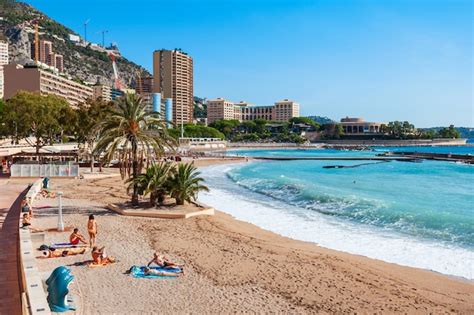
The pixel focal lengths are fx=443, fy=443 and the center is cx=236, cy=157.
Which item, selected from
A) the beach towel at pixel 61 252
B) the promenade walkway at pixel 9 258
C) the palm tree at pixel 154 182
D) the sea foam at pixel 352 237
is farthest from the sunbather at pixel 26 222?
the sea foam at pixel 352 237

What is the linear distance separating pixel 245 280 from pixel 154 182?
11.4 m

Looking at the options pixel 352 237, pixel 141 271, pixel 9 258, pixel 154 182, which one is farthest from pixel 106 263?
pixel 352 237

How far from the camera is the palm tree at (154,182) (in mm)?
22047

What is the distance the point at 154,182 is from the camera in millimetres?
22031

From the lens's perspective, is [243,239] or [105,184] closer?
[243,239]

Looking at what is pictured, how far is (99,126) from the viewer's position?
21312mm

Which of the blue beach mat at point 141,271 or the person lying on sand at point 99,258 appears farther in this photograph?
the person lying on sand at point 99,258

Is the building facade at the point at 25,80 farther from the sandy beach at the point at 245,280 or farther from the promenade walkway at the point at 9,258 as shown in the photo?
the sandy beach at the point at 245,280

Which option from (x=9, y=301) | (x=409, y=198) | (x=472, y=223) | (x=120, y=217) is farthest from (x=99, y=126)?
(x=409, y=198)

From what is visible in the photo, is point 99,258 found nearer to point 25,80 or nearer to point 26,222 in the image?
point 26,222

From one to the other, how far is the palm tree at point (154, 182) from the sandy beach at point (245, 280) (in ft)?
12.5

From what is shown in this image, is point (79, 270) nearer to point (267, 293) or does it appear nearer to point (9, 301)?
point (9, 301)

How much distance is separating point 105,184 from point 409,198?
23378 mm

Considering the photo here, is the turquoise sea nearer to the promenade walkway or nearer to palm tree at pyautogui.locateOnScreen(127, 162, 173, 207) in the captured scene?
palm tree at pyautogui.locateOnScreen(127, 162, 173, 207)
